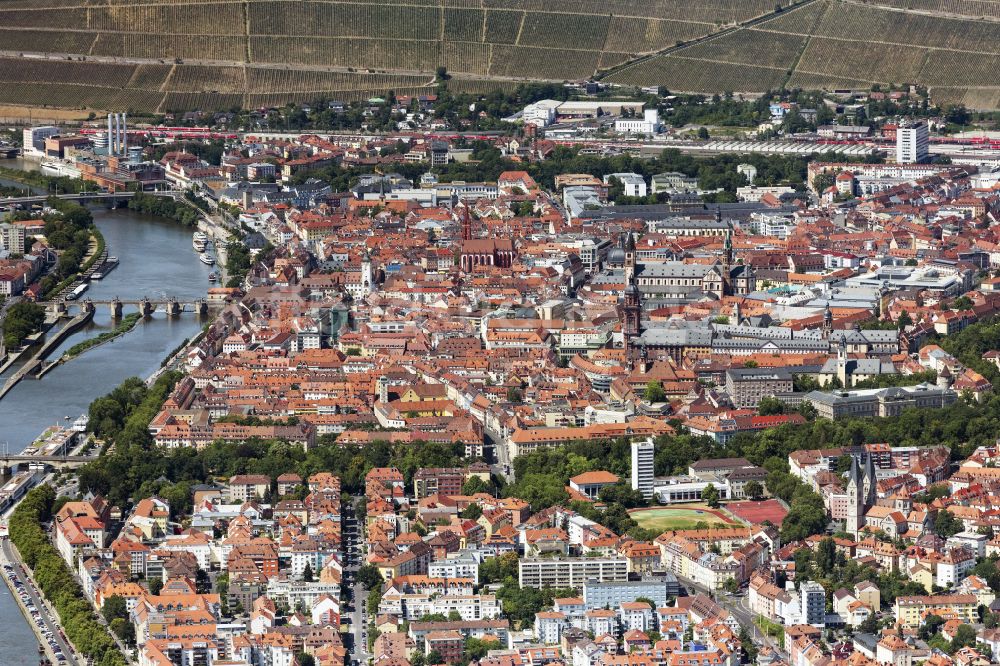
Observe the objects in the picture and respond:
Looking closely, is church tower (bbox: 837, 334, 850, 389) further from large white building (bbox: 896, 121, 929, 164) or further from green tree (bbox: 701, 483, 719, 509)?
large white building (bbox: 896, 121, 929, 164)

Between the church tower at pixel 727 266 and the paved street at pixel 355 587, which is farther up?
the church tower at pixel 727 266

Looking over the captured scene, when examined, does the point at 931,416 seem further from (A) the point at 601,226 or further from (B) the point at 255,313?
(A) the point at 601,226

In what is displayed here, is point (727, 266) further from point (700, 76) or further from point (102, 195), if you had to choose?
point (700, 76)

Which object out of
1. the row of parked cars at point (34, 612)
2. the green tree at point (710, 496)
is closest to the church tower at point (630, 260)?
the green tree at point (710, 496)

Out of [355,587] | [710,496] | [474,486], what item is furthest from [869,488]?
[355,587]

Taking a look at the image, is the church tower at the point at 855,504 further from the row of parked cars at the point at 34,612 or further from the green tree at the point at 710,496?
the row of parked cars at the point at 34,612

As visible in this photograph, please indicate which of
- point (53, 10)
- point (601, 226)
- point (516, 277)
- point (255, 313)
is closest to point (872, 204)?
point (601, 226)
